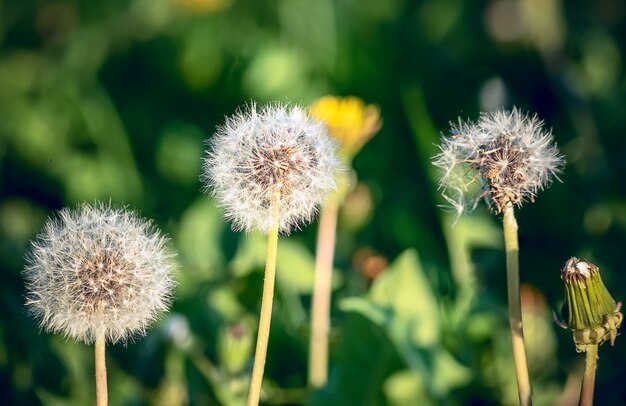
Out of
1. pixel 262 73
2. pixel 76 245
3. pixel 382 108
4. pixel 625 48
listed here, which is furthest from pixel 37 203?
pixel 625 48

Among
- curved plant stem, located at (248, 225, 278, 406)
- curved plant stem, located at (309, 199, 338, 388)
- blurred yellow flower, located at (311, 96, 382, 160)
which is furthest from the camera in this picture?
blurred yellow flower, located at (311, 96, 382, 160)

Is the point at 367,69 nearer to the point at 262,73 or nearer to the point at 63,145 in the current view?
the point at 262,73

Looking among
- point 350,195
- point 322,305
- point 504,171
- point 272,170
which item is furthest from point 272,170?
point 350,195

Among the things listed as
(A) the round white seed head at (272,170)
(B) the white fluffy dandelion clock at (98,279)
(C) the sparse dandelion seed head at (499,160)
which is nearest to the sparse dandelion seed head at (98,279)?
(B) the white fluffy dandelion clock at (98,279)

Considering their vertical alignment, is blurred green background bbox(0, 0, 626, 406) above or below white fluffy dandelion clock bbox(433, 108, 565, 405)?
above

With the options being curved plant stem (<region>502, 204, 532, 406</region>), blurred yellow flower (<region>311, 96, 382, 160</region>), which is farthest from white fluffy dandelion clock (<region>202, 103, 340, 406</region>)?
blurred yellow flower (<region>311, 96, 382, 160</region>)

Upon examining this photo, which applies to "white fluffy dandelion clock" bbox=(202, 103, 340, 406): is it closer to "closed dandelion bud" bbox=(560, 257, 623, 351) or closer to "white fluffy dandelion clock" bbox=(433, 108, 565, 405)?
"white fluffy dandelion clock" bbox=(433, 108, 565, 405)
